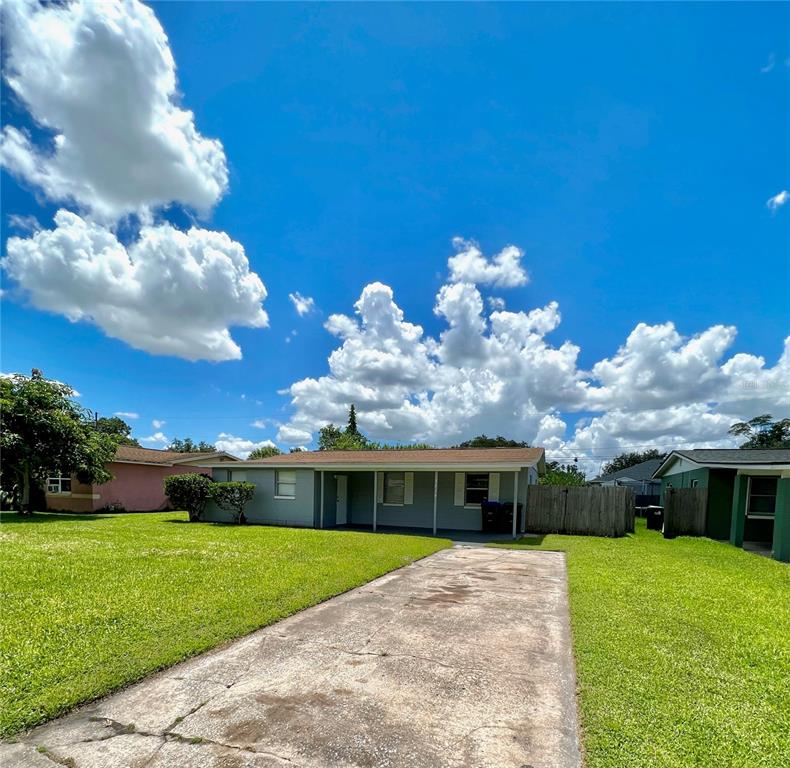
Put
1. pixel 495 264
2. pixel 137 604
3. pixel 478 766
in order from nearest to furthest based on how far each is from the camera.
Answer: pixel 478 766 < pixel 137 604 < pixel 495 264

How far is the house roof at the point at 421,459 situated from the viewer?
13.8 m

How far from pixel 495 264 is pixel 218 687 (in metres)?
13.9

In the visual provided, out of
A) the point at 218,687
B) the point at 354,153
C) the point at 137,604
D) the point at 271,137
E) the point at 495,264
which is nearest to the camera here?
the point at 218,687

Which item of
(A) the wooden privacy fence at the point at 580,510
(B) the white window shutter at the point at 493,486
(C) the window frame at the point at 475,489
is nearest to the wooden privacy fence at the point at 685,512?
(A) the wooden privacy fence at the point at 580,510

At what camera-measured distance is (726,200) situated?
1188 centimetres

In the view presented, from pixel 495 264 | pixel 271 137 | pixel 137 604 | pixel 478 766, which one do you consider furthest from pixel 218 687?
pixel 495 264

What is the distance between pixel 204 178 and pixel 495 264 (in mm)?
9009

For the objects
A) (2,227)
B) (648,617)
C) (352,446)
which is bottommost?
(352,446)

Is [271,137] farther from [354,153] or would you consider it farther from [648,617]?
[648,617]

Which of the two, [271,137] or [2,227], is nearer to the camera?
[2,227]

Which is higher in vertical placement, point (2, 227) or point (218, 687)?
point (2, 227)

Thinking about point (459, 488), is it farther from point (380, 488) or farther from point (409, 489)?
point (380, 488)

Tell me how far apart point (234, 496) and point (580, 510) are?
1168 cm

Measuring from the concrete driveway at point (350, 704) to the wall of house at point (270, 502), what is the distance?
33.8 ft
